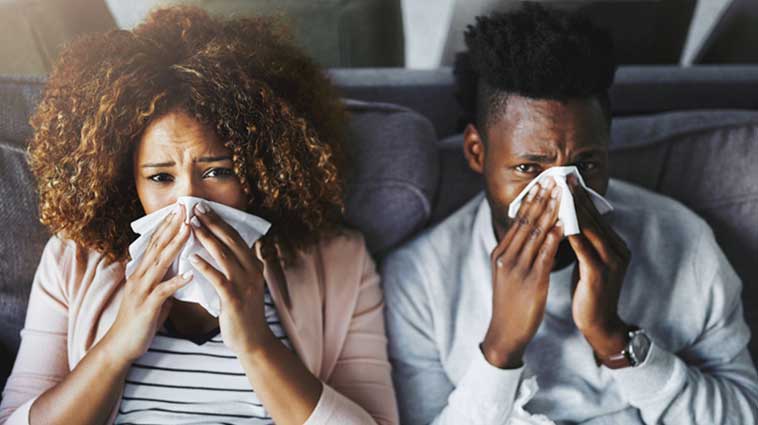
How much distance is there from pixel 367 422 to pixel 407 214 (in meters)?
0.41

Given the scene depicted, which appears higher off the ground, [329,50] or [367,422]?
[329,50]

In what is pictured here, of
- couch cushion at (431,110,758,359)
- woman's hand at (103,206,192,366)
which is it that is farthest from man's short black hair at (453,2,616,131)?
woman's hand at (103,206,192,366)

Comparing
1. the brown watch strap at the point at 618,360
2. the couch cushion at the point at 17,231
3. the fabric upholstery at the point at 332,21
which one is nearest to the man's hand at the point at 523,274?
the brown watch strap at the point at 618,360

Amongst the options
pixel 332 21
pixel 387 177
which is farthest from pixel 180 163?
pixel 332 21

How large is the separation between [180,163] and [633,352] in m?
0.84

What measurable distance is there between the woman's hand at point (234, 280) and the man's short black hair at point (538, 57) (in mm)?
509

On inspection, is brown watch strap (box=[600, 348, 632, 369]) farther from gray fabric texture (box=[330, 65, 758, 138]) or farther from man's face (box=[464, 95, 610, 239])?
gray fabric texture (box=[330, 65, 758, 138])

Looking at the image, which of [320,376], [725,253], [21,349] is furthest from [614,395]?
[21,349]

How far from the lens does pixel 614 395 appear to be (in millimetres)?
1315

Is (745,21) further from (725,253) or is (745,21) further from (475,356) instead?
(475,356)

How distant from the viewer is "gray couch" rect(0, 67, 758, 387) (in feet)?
4.07

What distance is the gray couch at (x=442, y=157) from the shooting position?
48.9 inches

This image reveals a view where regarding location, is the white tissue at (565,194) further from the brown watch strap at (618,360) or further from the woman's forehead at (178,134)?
the woman's forehead at (178,134)

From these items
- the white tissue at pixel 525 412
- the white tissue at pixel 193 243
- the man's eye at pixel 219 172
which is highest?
the man's eye at pixel 219 172
